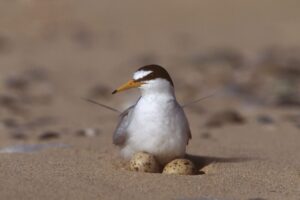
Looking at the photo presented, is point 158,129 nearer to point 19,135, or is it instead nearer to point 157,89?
point 157,89

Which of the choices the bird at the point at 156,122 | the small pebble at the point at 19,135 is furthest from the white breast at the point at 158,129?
the small pebble at the point at 19,135

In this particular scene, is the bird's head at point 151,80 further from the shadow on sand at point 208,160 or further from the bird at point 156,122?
the shadow on sand at point 208,160


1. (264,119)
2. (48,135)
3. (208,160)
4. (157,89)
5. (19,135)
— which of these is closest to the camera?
(157,89)

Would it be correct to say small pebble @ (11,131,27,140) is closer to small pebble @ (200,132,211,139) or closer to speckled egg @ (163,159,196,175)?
small pebble @ (200,132,211,139)

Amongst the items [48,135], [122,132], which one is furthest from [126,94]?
[122,132]

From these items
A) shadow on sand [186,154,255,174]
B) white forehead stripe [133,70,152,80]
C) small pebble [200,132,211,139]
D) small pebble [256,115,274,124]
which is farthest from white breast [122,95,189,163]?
small pebble [256,115,274,124]
